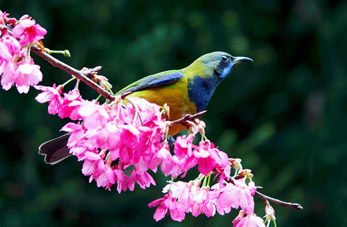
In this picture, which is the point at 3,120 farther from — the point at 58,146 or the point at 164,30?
the point at 58,146

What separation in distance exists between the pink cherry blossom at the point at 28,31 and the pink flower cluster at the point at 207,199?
473 mm

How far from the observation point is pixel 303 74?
6.91 meters

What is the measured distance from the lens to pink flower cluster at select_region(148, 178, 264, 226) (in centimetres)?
137

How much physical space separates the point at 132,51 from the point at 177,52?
0.49m

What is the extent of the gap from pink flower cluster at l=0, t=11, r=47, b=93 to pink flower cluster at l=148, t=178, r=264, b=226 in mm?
417

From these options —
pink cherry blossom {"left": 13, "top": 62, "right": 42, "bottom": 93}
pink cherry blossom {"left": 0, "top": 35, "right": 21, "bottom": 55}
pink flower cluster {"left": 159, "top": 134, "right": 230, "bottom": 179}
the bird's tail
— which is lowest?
the bird's tail

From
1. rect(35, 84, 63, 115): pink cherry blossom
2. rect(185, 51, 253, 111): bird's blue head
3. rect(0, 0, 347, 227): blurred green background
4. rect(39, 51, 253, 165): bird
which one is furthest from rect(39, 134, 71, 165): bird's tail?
rect(0, 0, 347, 227): blurred green background

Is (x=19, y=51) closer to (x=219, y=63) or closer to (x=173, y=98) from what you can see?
(x=173, y=98)

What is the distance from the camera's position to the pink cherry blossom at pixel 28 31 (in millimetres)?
1285

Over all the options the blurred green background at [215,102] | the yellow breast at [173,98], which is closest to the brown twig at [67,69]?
the yellow breast at [173,98]

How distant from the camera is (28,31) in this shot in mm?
1301

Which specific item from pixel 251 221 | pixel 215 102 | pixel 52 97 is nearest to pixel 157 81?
pixel 52 97

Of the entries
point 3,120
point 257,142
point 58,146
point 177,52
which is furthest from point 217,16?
point 58,146

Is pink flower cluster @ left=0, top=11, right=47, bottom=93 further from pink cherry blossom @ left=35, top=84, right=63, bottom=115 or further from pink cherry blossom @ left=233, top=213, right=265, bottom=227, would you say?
pink cherry blossom @ left=233, top=213, right=265, bottom=227
